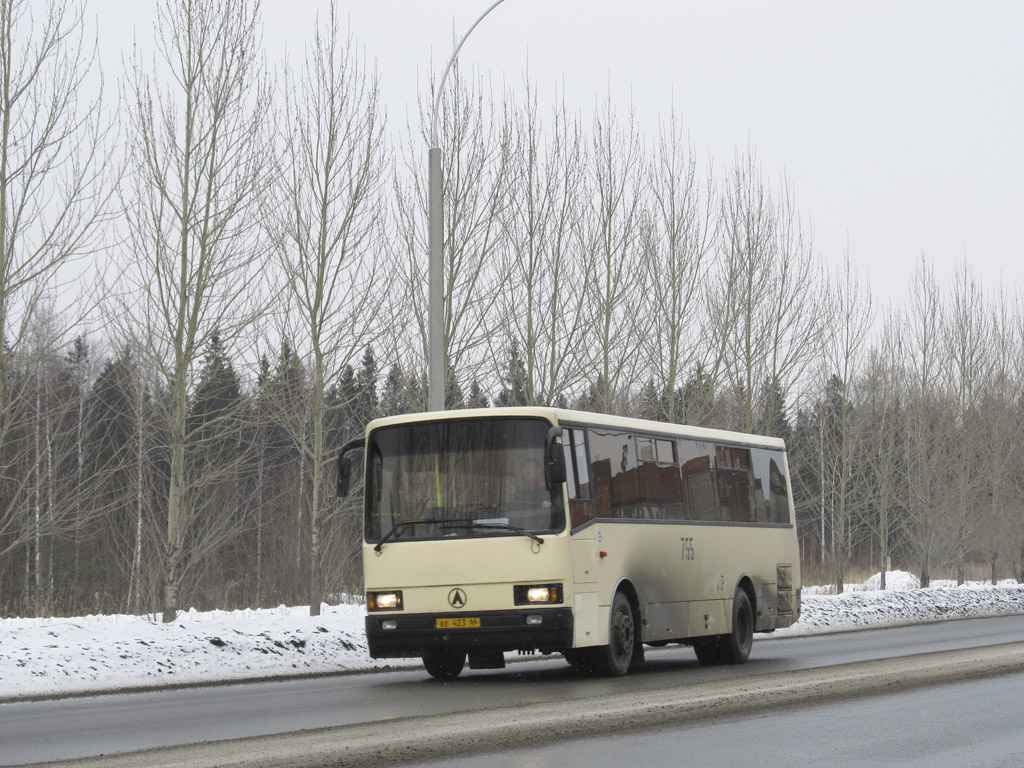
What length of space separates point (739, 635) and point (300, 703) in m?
7.97

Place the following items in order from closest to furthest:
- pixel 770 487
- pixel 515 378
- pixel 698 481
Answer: pixel 698 481, pixel 770 487, pixel 515 378

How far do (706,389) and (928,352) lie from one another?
17471 millimetres

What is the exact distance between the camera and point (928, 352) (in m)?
48.4

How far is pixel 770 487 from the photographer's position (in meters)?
21.1

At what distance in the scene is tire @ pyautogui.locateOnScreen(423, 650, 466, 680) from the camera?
1620cm

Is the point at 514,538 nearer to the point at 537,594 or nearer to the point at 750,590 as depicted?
the point at 537,594

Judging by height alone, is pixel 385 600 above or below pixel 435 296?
below

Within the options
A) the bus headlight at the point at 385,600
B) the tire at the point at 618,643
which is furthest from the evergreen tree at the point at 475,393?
the bus headlight at the point at 385,600

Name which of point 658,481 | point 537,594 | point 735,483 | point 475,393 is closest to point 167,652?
point 537,594

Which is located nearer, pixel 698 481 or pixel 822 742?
pixel 822 742

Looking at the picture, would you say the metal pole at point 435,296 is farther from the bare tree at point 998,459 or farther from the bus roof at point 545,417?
the bare tree at point 998,459

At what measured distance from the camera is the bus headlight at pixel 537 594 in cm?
1455

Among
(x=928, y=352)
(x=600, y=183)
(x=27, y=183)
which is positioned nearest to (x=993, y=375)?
(x=928, y=352)

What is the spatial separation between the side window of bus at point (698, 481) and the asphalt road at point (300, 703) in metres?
2.01
